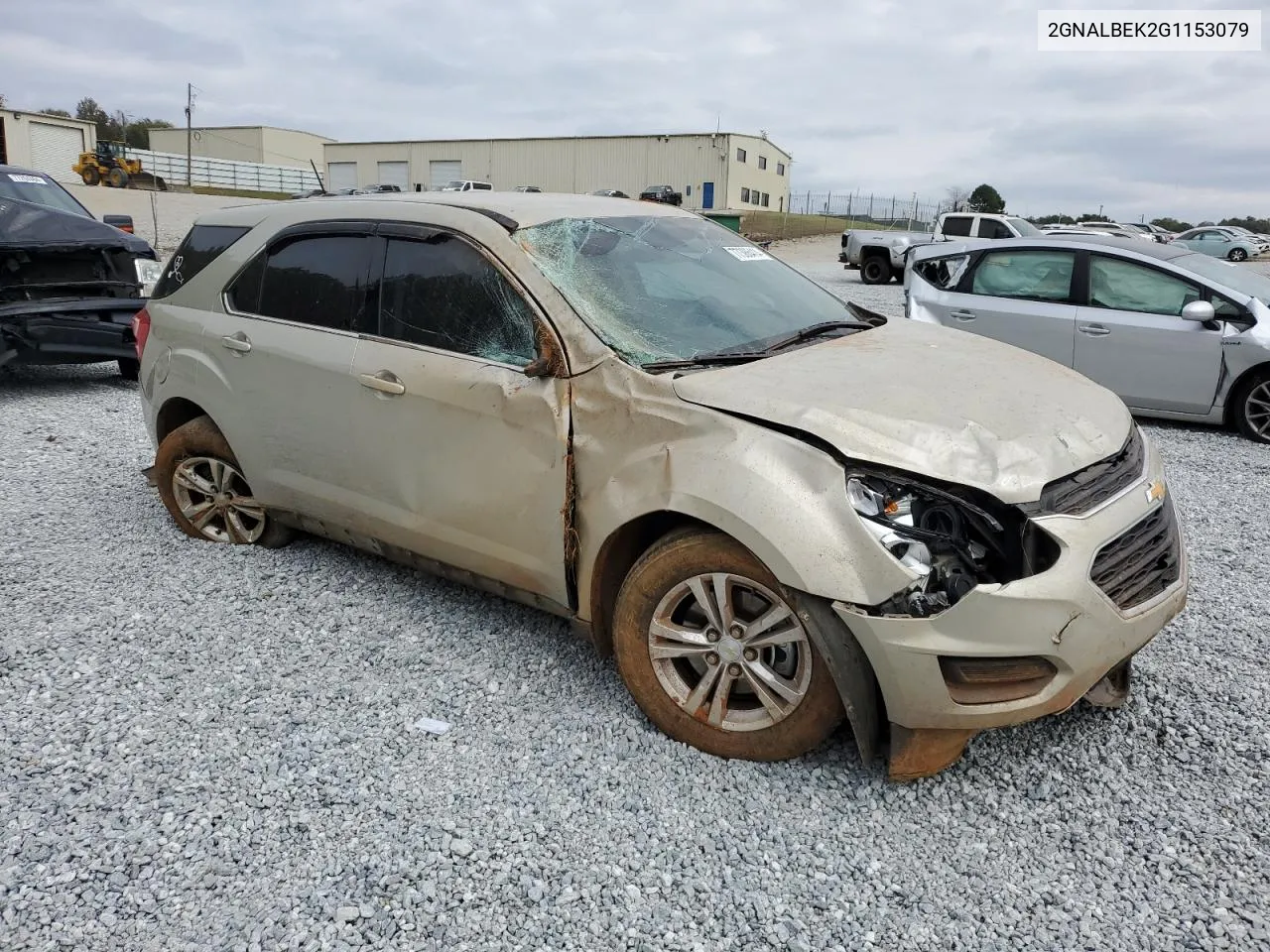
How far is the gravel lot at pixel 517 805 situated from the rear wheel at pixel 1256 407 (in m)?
3.79

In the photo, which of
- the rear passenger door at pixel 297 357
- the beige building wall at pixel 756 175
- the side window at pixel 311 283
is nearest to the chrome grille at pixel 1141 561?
the rear passenger door at pixel 297 357

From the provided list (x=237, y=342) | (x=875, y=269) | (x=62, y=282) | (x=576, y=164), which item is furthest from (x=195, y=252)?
(x=576, y=164)

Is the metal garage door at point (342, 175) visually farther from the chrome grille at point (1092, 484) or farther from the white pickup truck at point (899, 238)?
the chrome grille at point (1092, 484)

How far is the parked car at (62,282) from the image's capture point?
767 cm

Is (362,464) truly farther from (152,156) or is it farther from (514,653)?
(152,156)

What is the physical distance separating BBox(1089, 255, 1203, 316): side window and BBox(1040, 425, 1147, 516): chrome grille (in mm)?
5237

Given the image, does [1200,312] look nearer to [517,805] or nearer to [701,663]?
[701,663]

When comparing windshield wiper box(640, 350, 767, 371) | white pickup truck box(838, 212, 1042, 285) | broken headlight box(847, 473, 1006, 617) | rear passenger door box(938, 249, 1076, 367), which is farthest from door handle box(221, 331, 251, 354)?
white pickup truck box(838, 212, 1042, 285)

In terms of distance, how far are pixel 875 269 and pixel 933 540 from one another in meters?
20.3

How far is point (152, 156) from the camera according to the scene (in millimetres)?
51031

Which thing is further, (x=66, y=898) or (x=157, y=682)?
(x=157, y=682)

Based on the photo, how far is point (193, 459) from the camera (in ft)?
14.8

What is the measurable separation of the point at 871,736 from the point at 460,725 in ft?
4.42

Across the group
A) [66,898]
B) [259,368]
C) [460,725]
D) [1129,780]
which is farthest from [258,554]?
[1129,780]
